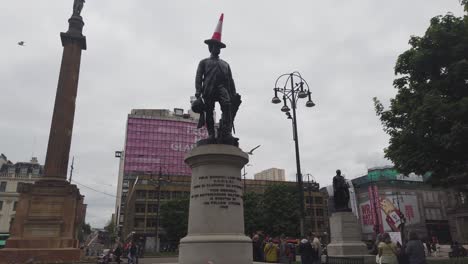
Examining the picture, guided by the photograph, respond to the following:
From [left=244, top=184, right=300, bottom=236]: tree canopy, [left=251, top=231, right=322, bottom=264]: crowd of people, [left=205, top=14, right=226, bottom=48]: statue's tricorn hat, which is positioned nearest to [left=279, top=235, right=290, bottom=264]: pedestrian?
[left=251, top=231, right=322, bottom=264]: crowd of people

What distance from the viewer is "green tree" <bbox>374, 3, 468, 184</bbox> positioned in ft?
43.8

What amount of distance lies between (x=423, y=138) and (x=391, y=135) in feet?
9.98

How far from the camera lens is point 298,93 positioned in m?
18.7

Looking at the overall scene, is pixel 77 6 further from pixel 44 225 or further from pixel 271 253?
pixel 271 253

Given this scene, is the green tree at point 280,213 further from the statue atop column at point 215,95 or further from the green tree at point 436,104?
the statue atop column at point 215,95

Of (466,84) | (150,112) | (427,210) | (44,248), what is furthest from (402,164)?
(150,112)

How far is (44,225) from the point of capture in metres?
21.7

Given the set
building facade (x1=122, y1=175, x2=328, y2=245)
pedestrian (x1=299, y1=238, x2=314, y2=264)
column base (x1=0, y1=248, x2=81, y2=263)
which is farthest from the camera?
building facade (x1=122, y1=175, x2=328, y2=245)

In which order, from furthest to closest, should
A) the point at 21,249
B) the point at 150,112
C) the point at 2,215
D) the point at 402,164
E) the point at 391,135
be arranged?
the point at 150,112
the point at 2,215
the point at 21,249
the point at 391,135
the point at 402,164

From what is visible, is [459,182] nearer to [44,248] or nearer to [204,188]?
[204,188]

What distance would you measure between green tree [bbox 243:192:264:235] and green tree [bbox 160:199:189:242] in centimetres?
1012

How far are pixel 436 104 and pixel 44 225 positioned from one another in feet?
73.9

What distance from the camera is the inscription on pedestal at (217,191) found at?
28.1 ft

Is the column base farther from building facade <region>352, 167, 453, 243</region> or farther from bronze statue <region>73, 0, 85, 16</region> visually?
building facade <region>352, 167, 453, 243</region>
